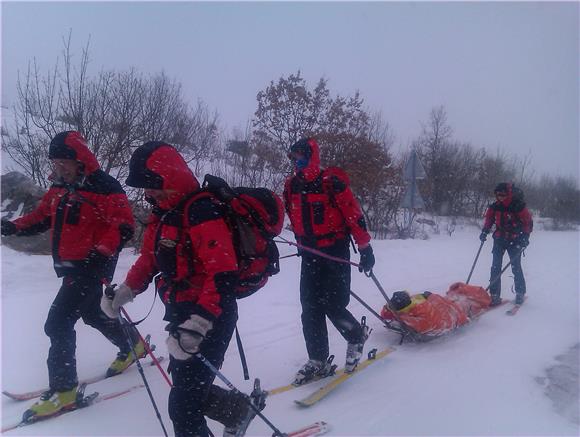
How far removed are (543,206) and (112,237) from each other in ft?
121

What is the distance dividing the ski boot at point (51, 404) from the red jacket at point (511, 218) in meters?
6.18

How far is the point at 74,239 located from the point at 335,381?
2471 mm

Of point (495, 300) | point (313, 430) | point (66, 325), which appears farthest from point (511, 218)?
point (66, 325)

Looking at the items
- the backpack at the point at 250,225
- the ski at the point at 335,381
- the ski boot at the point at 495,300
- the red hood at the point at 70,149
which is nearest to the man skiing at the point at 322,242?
the ski at the point at 335,381

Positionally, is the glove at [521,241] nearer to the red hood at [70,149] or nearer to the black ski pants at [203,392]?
the black ski pants at [203,392]

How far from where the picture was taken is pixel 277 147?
1509 cm

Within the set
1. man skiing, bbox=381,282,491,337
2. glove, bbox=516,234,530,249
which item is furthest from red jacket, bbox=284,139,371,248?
glove, bbox=516,234,530,249

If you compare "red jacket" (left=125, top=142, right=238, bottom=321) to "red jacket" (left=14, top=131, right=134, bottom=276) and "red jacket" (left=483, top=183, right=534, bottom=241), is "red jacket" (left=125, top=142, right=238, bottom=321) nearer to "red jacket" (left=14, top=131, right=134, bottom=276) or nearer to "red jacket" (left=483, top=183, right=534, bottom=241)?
"red jacket" (left=14, top=131, right=134, bottom=276)

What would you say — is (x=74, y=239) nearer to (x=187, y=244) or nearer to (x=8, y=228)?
(x=8, y=228)

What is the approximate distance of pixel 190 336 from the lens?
2.18 m

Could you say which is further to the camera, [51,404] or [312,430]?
[51,404]

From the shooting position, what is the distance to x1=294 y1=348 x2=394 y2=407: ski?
11.7 feet

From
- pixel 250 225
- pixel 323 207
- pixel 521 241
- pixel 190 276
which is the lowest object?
pixel 521 241

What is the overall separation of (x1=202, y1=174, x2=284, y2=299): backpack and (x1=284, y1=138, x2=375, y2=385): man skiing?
1206mm
